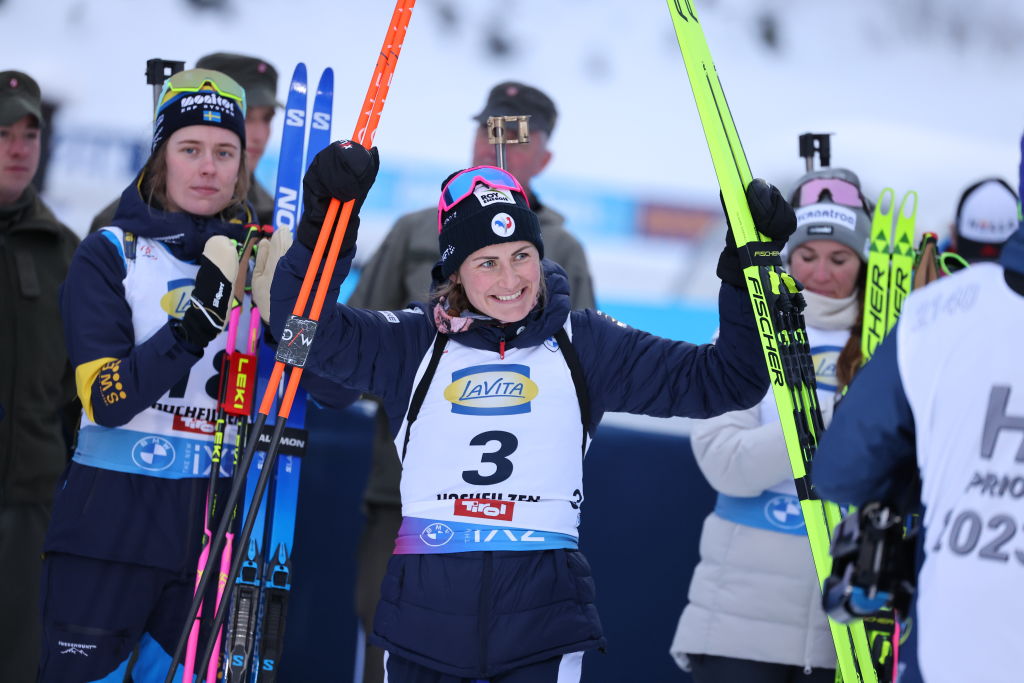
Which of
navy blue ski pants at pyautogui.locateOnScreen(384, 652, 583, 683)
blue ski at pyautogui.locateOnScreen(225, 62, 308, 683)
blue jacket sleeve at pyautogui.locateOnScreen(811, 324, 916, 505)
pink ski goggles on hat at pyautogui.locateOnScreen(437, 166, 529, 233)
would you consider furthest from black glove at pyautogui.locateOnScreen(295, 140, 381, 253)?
blue jacket sleeve at pyautogui.locateOnScreen(811, 324, 916, 505)

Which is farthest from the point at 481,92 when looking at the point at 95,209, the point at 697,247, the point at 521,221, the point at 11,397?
the point at 521,221

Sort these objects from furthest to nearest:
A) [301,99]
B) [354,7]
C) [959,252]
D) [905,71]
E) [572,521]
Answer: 1. [905,71]
2. [354,7]
3. [959,252]
4. [301,99]
5. [572,521]

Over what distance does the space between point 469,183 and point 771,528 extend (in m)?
1.26

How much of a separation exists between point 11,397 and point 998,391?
3098 mm

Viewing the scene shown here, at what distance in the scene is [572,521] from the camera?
8.46ft

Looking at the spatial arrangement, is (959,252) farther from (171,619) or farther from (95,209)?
(95,209)

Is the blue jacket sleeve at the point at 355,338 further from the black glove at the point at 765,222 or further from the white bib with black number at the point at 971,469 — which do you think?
the white bib with black number at the point at 971,469

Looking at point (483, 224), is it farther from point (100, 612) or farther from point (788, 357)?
point (100, 612)

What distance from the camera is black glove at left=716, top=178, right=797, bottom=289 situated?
2.64 m

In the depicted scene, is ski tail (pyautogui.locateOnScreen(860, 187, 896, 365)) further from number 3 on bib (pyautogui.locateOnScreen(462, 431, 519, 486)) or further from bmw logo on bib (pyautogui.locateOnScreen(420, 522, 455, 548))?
bmw logo on bib (pyautogui.locateOnScreen(420, 522, 455, 548))

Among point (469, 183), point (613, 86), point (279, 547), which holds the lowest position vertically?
point (279, 547)

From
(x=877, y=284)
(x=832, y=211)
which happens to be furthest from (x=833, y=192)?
(x=877, y=284)

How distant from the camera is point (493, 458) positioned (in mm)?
2512

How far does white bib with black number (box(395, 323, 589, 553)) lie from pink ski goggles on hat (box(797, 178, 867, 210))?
1339 millimetres
